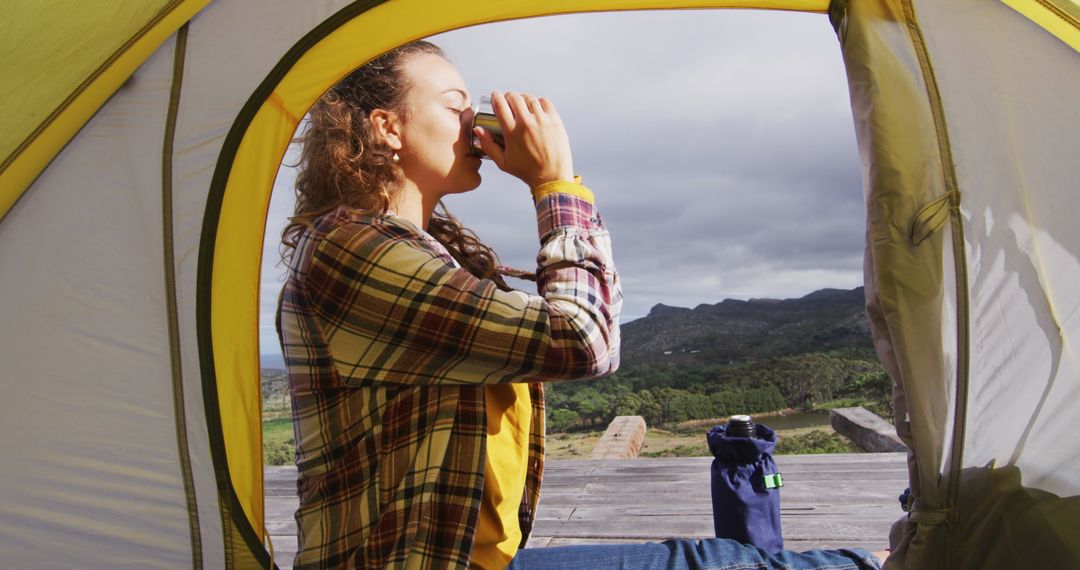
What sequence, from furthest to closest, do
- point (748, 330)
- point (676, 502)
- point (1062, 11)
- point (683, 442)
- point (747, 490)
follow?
1. point (748, 330)
2. point (683, 442)
3. point (676, 502)
4. point (747, 490)
5. point (1062, 11)

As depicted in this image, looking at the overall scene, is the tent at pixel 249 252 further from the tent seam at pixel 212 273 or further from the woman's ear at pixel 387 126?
the woman's ear at pixel 387 126

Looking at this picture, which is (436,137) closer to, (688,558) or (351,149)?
(351,149)

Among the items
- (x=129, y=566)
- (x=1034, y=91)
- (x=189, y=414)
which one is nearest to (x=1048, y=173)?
(x=1034, y=91)

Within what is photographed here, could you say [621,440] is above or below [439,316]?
below

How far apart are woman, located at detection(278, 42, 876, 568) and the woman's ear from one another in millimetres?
64

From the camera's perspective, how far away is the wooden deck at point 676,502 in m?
2.41

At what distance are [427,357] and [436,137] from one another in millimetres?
463

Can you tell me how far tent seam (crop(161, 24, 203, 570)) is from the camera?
1.40 meters

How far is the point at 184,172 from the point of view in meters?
1.46

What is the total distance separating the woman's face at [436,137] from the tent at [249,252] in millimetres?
220

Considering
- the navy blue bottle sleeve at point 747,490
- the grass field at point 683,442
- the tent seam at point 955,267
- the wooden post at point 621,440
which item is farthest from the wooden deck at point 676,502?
the grass field at point 683,442

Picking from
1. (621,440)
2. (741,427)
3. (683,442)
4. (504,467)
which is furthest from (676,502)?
(683,442)

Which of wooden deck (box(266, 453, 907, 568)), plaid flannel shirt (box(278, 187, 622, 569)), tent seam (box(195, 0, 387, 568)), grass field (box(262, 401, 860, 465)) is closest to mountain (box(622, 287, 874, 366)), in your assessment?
grass field (box(262, 401, 860, 465))

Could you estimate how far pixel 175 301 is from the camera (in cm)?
149
